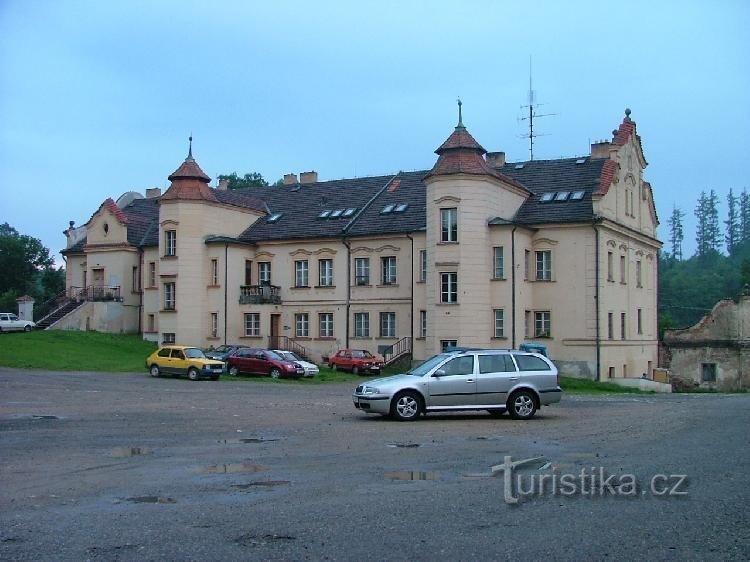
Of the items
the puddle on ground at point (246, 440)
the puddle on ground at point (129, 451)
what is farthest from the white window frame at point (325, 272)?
the puddle on ground at point (129, 451)

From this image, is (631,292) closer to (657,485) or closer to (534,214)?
(534,214)

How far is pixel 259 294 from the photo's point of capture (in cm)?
5328

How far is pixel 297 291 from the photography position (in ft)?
175

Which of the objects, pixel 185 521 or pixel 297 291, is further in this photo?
pixel 297 291

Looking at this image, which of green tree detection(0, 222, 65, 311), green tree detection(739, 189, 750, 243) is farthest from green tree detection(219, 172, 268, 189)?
green tree detection(739, 189, 750, 243)

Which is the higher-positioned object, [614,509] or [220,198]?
[220,198]

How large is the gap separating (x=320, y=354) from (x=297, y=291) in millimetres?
4152

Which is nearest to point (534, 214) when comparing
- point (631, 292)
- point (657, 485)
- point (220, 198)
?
point (631, 292)

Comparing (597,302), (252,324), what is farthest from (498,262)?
(252,324)

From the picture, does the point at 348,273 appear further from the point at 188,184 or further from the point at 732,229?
the point at 732,229

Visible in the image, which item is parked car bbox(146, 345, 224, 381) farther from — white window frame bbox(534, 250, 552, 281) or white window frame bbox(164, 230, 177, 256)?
white window frame bbox(534, 250, 552, 281)

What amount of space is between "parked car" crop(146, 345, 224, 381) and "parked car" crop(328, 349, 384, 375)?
27.5 ft

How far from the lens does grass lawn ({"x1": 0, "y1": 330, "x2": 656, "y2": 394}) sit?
1654 inches
